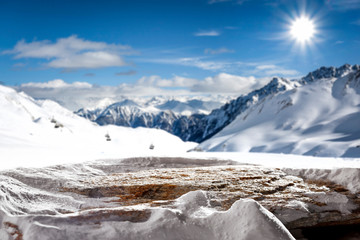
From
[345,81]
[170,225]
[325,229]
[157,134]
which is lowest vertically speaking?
[325,229]

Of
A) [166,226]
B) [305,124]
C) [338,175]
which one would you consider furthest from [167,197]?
[305,124]

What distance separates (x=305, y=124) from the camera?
66.0 meters

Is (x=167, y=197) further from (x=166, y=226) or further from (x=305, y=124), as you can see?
(x=305, y=124)

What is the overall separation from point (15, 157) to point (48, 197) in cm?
203

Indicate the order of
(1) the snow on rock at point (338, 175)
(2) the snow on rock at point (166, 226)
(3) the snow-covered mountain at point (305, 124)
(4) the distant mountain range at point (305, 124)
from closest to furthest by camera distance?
(2) the snow on rock at point (166, 226), (1) the snow on rock at point (338, 175), (3) the snow-covered mountain at point (305, 124), (4) the distant mountain range at point (305, 124)

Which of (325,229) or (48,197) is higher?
(48,197)

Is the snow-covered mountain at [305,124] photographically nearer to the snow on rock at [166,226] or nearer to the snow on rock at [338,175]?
the snow on rock at [338,175]

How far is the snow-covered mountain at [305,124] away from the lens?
46.9 m

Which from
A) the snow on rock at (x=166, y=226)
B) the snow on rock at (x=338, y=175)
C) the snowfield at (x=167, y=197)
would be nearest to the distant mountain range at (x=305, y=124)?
the snow on rock at (x=338, y=175)

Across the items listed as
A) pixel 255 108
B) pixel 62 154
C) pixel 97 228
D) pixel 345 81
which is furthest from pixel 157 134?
pixel 345 81

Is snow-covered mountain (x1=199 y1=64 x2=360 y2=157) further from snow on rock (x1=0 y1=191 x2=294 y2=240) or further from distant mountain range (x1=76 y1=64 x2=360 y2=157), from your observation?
snow on rock (x1=0 y1=191 x2=294 y2=240)

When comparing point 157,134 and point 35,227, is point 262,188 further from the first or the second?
point 157,134

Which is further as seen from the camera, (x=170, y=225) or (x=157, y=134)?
(x=157, y=134)

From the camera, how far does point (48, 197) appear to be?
397 cm
